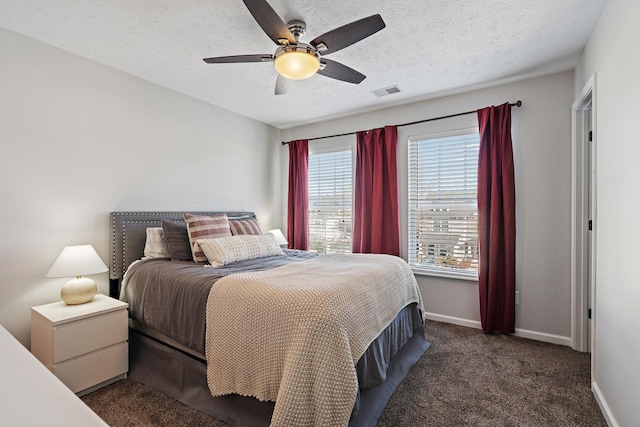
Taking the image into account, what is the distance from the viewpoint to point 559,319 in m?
2.88

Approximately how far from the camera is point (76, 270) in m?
2.23

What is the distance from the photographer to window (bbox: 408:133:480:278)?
334 centimetres

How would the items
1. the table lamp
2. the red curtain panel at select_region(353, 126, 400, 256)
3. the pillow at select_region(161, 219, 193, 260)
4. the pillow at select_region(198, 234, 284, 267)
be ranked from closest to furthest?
the table lamp, the pillow at select_region(198, 234, 284, 267), the pillow at select_region(161, 219, 193, 260), the red curtain panel at select_region(353, 126, 400, 256)

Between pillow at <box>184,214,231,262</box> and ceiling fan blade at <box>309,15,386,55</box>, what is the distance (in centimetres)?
184

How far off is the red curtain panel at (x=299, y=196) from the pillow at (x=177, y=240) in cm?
190

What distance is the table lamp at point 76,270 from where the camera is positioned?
86.5 inches

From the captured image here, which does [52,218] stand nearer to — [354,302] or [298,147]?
[354,302]

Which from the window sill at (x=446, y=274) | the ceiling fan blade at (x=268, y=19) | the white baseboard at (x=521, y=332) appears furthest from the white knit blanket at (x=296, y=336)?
the white baseboard at (x=521, y=332)

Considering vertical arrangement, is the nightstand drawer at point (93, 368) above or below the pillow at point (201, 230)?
below

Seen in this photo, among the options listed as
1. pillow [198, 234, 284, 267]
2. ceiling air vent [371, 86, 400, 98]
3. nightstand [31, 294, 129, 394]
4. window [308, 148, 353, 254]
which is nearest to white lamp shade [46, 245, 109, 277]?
nightstand [31, 294, 129, 394]

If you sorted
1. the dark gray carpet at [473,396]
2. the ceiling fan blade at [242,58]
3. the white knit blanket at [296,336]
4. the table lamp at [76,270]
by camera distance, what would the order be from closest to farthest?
the white knit blanket at [296,336] < the dark gray carpet at [473,396] < the ceiling fan blade at [242,58] < the table lamp at [76,270]

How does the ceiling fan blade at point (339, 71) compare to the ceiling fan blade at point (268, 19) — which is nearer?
the ceiling fan blade at point (268, 19)

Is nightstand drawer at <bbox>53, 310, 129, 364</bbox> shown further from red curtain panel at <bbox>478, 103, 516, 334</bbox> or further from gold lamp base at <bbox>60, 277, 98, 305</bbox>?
red curtain panel at <bbox>478, 103, 516, 334</bbox>

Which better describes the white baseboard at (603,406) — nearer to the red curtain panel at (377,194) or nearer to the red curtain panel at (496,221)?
the red curtain panel at (496,221)
